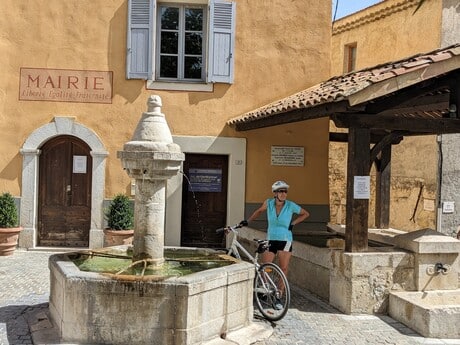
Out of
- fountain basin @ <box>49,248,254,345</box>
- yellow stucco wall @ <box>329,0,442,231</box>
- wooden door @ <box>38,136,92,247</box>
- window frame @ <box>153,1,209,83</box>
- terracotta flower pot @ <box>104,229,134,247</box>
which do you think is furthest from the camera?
yellow stucco wall @ <box>329,0,442,231</box>

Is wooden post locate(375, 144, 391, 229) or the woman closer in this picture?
the woman

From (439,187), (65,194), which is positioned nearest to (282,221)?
(65,194)

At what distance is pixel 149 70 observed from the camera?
10.2 meters

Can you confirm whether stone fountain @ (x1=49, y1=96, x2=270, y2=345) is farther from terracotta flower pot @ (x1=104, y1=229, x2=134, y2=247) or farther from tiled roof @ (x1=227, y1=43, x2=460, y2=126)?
terracotta flower pot @ (x1=104, y1=229, x2=134, y2=247)

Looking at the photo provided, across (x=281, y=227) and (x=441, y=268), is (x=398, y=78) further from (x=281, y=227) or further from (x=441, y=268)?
(x=441, y=268)

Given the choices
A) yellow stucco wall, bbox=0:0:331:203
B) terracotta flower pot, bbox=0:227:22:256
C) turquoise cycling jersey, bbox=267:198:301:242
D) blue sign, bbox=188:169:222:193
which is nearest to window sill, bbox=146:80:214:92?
yellow stucco wall, bbox=0:0:331:203

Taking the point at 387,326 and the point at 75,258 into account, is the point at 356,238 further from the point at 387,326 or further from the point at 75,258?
the point at 75,258

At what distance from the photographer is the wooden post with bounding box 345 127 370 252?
21.5 ft

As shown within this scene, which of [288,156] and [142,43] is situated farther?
[288,156]

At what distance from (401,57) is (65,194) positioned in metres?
8.47

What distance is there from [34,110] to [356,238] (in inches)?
260

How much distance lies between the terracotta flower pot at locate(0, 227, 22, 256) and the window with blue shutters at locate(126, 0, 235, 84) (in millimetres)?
3478

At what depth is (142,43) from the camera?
10273mm

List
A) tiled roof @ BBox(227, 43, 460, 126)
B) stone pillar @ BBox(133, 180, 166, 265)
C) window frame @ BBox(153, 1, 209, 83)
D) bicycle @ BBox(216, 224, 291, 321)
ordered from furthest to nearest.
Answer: window frame @ BBox(153, 1, 209, 83) → tiled roof @ BBox(227, 43, 460, 126) → bicycle @ BBox(216, 224, 291, 321) → stone pillar @ BBox(133, 180, 166, 265)
